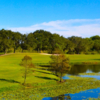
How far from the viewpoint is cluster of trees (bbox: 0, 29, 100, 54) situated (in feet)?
383

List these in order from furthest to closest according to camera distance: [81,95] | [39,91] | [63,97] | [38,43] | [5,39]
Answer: [38,43] < [5,39] < [39,91] < [81,95] < [63,97]

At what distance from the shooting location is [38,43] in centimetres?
13462

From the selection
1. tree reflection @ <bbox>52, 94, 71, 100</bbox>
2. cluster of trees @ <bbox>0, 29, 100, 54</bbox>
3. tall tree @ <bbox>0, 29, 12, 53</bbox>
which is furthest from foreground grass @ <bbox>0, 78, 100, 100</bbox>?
tall tree @ <bbox>0, 29, 12, 53</bbox>

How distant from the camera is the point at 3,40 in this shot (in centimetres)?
10988

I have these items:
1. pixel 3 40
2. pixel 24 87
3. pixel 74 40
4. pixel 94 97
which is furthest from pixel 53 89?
pixel 74 40

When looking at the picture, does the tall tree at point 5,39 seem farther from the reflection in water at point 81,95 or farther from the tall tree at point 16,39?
the reflection in water at point 81,95

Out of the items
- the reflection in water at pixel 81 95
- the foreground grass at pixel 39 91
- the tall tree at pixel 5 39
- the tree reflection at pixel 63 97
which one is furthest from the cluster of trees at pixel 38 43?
the tree reflection at pixel 63 97

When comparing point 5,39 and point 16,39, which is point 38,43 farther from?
point 5,39

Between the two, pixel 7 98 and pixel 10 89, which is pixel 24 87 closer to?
pixel 10 89

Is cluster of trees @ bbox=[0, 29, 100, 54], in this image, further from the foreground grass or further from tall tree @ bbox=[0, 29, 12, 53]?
the foreground grass

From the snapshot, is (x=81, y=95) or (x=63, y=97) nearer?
(x=63, y=97)

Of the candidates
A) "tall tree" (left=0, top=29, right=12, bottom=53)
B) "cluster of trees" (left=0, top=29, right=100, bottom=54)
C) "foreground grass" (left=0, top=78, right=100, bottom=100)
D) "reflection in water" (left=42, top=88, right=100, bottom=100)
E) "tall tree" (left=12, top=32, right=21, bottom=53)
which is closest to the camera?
"foreground grass" (left=0, top=78, right=100, bottom=100)

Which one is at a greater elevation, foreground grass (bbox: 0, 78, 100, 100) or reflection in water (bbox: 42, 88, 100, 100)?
foreground grass (bbox: 0, 78, 100, 100)

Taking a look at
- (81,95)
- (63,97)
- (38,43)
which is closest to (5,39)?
(38,43)
